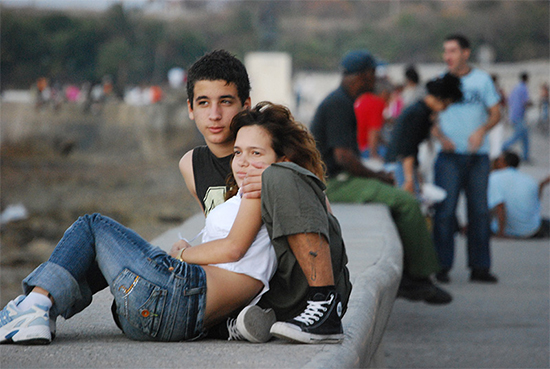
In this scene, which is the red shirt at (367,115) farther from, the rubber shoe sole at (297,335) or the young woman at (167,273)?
the rubber shoe sole at (297,335)

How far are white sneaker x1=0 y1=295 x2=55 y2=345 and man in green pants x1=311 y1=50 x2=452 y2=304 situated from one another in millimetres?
3112

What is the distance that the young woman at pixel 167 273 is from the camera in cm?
259

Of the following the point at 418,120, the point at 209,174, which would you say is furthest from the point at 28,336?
the point at 418,120

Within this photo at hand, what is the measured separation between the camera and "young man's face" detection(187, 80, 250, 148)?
3.14 meters

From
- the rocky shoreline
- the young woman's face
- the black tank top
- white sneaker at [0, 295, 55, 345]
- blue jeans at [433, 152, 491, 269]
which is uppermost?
the young woman's face

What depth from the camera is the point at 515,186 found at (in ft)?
26.3

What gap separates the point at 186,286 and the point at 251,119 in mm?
664

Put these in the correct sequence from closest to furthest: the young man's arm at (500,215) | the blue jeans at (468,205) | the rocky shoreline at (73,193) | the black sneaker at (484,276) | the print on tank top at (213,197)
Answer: the print on tank top at (213,197) < the blue jeans at (468,205) < the black sneaker at (484,276) < the young man's arm at (500,215) < the rocky shoreline at (73,193)

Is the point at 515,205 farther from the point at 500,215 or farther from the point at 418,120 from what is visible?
the point at 418,120

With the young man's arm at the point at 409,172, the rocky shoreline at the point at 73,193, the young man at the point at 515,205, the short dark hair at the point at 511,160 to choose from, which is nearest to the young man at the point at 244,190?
the young man's arm at the point at 409,172

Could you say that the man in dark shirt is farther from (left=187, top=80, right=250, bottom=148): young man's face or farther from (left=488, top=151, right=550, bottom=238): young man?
(left=187, top=80, right=250, bottom=148): young man's face

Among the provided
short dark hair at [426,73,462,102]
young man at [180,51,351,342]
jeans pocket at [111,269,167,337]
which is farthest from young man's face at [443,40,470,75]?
jeans pocket at [111,269,167,337]

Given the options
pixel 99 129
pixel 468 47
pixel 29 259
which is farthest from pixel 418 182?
pixel 99 129

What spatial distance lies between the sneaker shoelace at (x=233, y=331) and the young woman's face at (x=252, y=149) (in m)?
0.53
